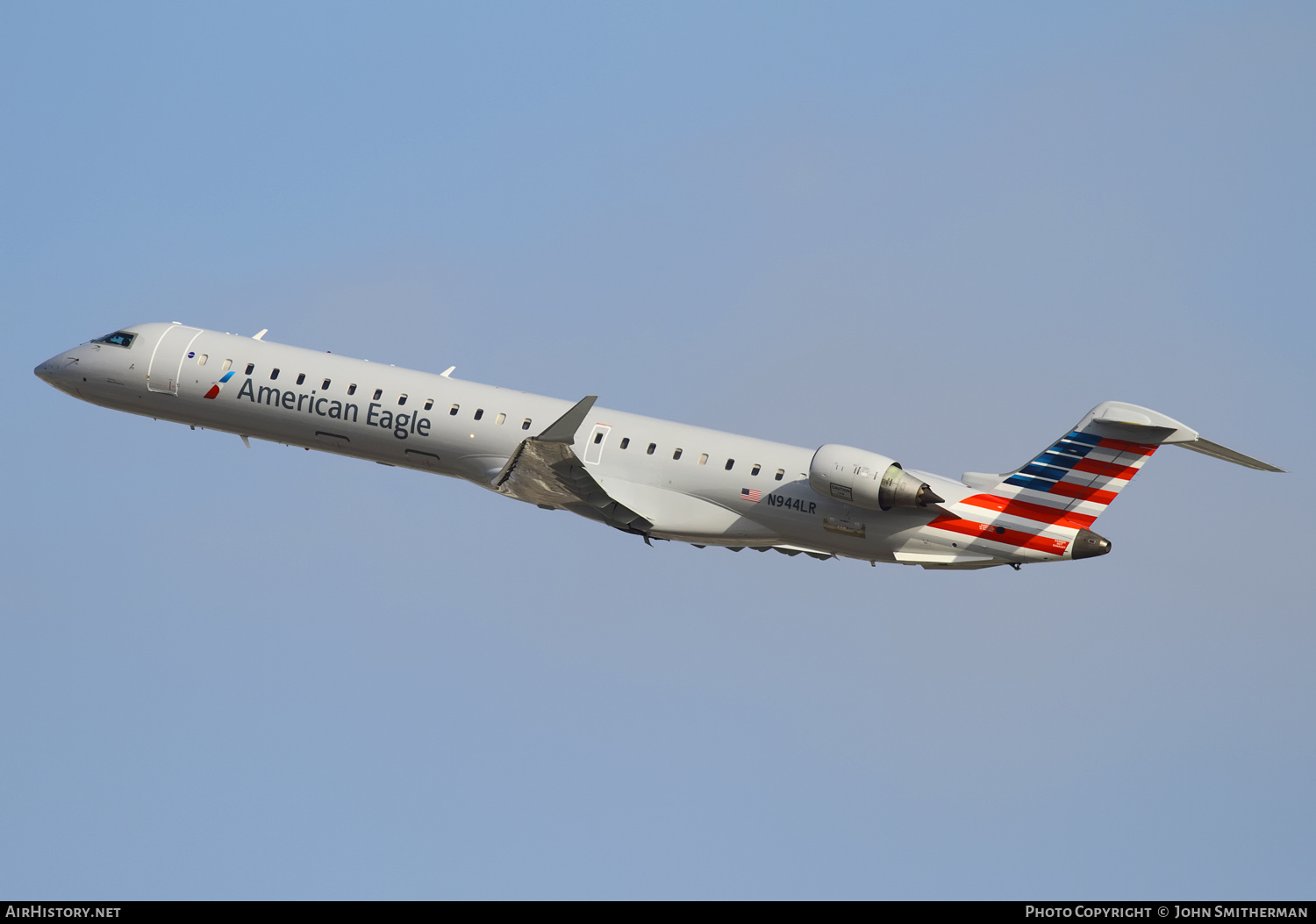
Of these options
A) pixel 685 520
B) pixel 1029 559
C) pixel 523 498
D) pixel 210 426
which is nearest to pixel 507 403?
pixel 523 498

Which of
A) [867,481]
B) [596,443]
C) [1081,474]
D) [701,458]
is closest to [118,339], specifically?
[596,443]

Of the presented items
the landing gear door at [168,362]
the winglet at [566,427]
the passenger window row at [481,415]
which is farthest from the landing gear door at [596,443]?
the landing gear door at [168,362]

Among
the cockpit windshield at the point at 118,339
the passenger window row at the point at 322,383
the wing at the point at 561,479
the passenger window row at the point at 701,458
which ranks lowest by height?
the wing at the point at 561,479

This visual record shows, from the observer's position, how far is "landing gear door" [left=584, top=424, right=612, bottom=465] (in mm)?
34625

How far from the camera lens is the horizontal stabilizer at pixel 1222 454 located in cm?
3042

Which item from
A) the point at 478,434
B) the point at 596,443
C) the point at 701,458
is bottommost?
the point at 701,458

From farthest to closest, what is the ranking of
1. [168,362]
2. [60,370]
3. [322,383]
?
[60,370] → [168,362] → [322,383]

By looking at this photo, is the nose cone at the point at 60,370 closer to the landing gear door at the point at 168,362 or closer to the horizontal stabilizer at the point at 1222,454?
the landing gear door at the point at 168,362

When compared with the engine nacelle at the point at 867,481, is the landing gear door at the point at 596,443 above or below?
above

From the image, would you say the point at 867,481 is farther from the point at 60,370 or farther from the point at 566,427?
the point at 60,370

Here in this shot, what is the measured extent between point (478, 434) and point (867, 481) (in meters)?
8.68

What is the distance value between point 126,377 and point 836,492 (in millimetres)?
16976

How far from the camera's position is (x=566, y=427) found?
31.7m

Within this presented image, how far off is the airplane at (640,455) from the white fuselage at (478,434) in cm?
4
